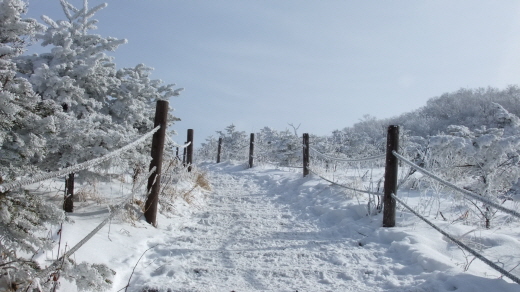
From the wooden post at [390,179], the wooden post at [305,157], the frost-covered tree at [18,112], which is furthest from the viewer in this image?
the wooden post at [305,157]

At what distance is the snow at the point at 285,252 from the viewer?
2.49 meters

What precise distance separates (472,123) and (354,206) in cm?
5140

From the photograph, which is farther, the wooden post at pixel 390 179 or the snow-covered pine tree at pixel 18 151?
the wooden post at pixel 390 179

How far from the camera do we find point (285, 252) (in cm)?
328

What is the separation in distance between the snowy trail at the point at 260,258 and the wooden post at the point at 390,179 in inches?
25.4

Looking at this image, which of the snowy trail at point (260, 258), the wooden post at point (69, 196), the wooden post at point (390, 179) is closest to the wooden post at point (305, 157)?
the snowy trail at point (260, 258)

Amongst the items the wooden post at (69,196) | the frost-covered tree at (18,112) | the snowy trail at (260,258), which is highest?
the frost-covered tree at (18,112)

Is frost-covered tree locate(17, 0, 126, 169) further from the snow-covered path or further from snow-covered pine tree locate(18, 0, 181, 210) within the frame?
the snow-covered path

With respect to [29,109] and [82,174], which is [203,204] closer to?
[82,174]

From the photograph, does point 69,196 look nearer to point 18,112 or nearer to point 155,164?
point 155,164

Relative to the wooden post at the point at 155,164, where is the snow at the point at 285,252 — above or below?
below

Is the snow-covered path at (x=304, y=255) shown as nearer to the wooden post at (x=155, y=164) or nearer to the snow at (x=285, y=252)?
the snow at (x=285, y=252)

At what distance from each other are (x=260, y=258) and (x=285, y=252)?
0.32m

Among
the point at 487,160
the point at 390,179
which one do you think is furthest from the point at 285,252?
the point at 487,160
